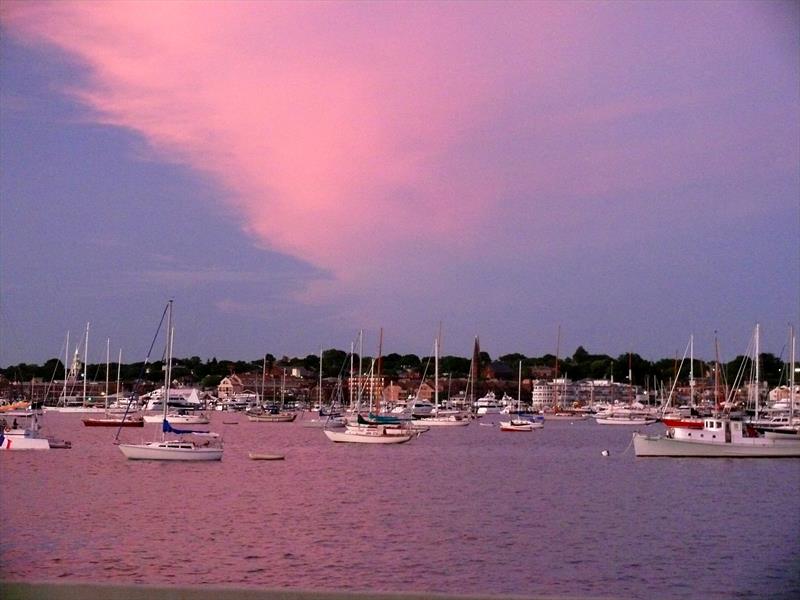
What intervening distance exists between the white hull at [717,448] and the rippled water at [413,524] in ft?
2.10

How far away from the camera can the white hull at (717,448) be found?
53.9 metres

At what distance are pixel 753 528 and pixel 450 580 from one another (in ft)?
43.9

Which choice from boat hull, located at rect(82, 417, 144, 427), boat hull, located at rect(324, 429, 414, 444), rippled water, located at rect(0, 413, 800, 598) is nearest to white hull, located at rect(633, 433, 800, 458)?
rippled water, located at rect(0, 413, 800, 598)

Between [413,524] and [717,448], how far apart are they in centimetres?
2808

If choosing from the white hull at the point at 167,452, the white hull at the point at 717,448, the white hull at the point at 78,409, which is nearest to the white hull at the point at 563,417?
the white hull at the point at 78,409

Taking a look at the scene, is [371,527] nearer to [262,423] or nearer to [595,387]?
[262,423]

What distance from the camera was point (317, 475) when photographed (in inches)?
1892

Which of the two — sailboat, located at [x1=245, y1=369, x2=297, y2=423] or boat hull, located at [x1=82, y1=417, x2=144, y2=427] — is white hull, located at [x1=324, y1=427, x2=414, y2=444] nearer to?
boat hull, located at [x1=82, y1=417, x2=144, y2=427]

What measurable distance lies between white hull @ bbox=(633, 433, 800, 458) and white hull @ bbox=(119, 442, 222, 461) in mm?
22193

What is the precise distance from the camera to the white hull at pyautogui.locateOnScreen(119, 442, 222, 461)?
49344 mm

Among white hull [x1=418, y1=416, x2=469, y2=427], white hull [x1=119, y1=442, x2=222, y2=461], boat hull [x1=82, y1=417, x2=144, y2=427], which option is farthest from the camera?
white hull [x1=418, y1=416, x2=469, y2=427]

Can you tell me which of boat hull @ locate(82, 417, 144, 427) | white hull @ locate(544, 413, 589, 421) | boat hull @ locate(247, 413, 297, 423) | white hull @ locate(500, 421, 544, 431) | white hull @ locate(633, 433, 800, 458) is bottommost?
white hull @ locate(633, 433, 800, 458)

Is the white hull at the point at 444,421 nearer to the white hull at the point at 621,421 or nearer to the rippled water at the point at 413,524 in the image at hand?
the white hull at the point at 621,421

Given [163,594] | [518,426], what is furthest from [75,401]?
[163,594]
